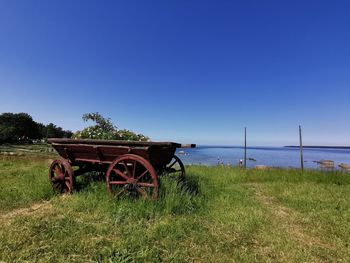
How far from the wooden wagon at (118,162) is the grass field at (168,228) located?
1.08 feet

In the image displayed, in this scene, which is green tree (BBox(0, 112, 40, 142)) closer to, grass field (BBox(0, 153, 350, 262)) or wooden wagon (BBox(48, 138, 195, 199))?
wooden wagon (BBox(48, 138, 195, 199))

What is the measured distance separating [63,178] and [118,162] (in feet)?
6.19

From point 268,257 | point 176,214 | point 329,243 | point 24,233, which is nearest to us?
point 268,257

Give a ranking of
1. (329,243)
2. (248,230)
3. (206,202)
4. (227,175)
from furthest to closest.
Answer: (227,175) < (206,202) < (248,230) < (329,243)

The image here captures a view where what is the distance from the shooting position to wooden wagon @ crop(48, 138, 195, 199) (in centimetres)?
496

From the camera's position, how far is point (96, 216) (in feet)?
13.4

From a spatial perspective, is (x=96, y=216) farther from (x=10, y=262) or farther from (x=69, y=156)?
(x=69, y=156)

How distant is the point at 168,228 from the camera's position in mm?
3680

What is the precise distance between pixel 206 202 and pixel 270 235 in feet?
6.27

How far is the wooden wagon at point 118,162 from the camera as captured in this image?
4.96 metres

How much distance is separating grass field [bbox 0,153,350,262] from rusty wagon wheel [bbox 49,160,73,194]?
0.26 m

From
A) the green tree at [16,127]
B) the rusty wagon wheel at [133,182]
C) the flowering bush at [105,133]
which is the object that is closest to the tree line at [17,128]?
the green tree at [16,127]

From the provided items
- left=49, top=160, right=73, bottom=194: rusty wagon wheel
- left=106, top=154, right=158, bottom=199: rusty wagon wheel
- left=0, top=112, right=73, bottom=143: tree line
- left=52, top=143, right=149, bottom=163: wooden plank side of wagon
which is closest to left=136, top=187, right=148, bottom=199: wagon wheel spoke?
left=106, top=154, right=158, bottom=199: rusty wagon wheel

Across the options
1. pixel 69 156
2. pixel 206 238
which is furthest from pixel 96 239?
pixel 69 156
